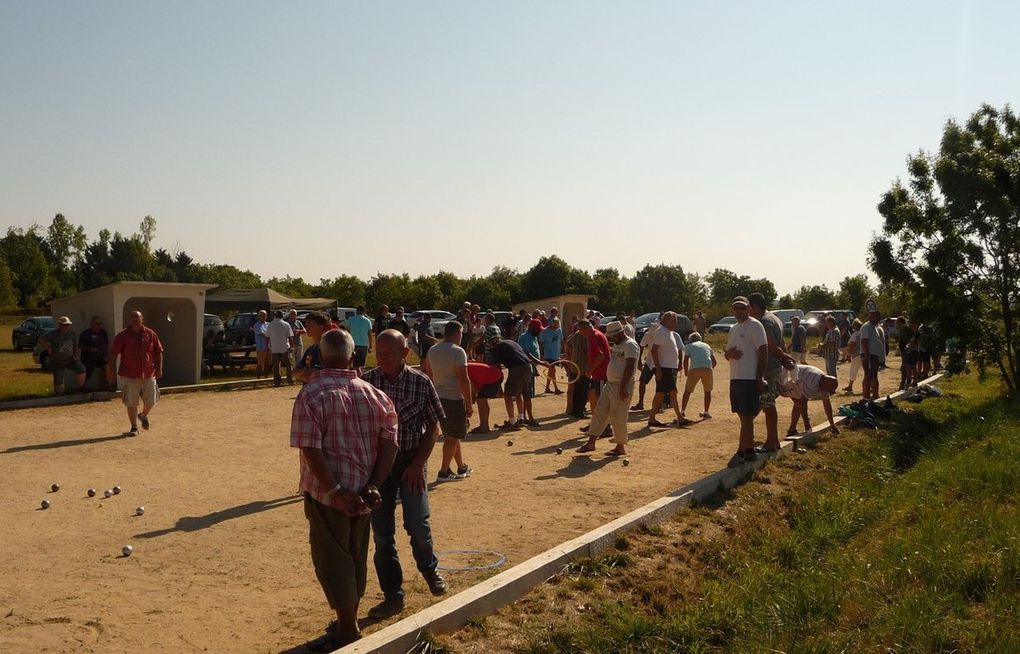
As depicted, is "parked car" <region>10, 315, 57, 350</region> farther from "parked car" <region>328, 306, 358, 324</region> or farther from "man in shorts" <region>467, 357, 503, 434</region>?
"man in shorts" <region>467, 357, 503, 434</region>

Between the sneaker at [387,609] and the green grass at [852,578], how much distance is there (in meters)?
0.94

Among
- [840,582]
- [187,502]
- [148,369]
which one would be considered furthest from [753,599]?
[148,369]

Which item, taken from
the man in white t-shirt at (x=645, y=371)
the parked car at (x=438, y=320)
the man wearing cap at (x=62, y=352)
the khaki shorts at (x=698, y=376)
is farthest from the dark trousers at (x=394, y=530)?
the parked car at (x=438, y=320)

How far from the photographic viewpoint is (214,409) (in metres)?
16.9

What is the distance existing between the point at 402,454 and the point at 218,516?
11.5 feet

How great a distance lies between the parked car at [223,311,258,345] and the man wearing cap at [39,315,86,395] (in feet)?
27.7

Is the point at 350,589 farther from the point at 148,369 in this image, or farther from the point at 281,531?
the point at 148,369

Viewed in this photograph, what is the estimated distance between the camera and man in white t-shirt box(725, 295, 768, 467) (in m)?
9.87

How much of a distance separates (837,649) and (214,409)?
46.3ft

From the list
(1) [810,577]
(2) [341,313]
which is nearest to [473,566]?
(1) [810,577]

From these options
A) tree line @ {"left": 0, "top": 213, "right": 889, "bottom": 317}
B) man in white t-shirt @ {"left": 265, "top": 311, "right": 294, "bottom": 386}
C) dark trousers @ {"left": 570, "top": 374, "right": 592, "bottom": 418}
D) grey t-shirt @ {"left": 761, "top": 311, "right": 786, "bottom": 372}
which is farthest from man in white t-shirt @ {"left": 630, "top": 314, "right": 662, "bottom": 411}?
tree line @ {"left": 0, "top": 213, "right": 889, "bottom": 317}

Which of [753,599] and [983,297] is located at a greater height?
[983,297]

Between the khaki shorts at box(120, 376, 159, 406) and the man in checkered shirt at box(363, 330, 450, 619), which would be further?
the khaki shorts at box(120, 376, 159, 406)

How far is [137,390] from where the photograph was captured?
1345 centimetres
